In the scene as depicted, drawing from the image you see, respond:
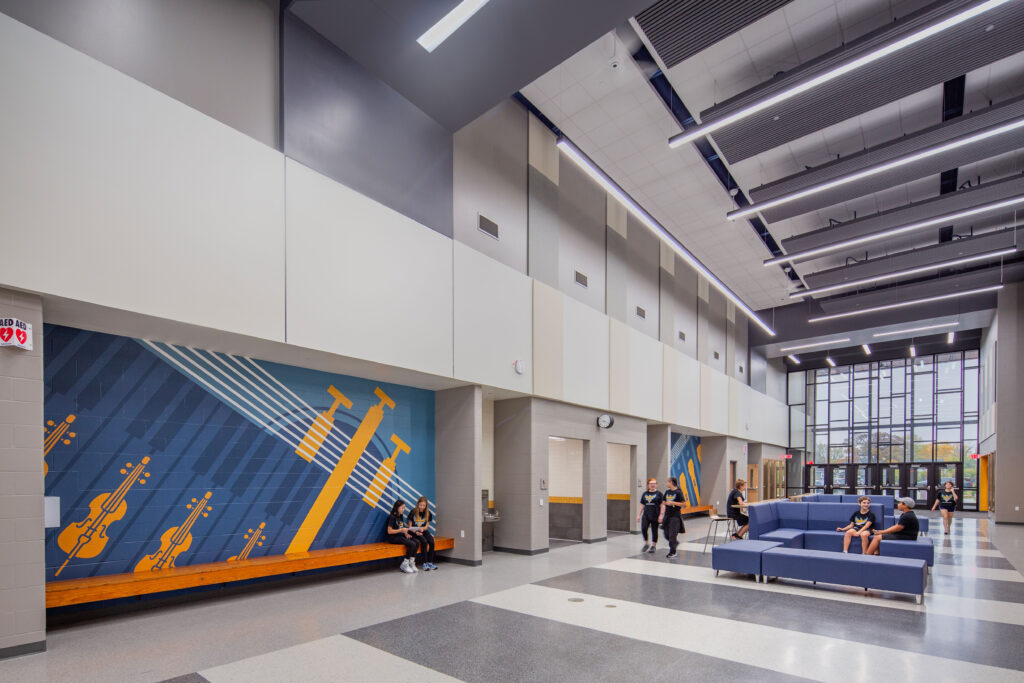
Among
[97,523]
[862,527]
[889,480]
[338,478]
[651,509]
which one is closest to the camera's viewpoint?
[97,523]

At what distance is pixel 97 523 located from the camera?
17.9 feet

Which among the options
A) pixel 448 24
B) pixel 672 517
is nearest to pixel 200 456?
pixel 448 24

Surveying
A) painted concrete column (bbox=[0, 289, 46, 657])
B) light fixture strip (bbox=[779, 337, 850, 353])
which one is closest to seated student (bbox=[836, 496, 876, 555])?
painted concrete column (bbox=[0, 289, 46, 657])

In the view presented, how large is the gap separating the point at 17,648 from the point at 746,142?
31.9ft

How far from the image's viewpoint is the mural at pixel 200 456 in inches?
212

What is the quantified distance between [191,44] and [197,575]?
5.12 meters

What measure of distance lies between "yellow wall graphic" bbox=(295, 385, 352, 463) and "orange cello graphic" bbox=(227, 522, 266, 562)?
0.93m

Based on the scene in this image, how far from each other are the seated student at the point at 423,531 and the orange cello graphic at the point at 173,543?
9.01 feet

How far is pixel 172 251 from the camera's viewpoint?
17.0 feet

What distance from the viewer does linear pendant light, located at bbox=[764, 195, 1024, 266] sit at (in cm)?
989

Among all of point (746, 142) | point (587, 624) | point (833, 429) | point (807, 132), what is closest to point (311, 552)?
point (587, 624)

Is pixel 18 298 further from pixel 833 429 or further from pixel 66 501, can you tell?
pixel 833 429

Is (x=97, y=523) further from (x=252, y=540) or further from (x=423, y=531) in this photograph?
(x=423, y=531)

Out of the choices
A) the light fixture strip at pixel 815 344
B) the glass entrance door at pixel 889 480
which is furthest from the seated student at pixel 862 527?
the glass entrance door at pixel 889 480
